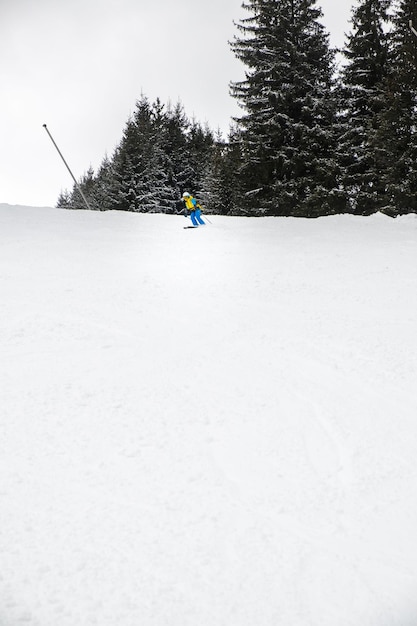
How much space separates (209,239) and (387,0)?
49.5ft

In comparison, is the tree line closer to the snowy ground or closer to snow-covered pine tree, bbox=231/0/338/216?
snow-covered pine tree, bbox=231/0/338/216

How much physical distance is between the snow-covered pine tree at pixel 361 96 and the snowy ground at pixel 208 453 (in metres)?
12.0

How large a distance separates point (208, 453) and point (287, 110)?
730 inches

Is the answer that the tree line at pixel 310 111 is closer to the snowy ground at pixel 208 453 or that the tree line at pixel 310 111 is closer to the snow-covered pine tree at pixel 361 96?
the snow-covered pine tree at pixel 361 96

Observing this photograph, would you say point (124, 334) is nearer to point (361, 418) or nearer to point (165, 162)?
point (361, 418)

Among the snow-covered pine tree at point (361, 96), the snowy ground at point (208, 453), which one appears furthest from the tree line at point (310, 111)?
the snowy ground at point (208, 453)

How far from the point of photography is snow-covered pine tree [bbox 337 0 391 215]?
17.8 m

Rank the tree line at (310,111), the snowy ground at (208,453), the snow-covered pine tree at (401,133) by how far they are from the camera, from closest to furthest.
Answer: the snowy ground at (208,453) < the snow-covered pine tree at (401,133) < the tree line at (310,111)

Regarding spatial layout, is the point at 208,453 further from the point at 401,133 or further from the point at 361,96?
the point at 361,96

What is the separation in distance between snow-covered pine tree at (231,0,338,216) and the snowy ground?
11960mm

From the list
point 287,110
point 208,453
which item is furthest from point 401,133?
point 208,453

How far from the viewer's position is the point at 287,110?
18.8m

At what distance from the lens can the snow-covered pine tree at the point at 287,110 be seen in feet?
A: 59.2

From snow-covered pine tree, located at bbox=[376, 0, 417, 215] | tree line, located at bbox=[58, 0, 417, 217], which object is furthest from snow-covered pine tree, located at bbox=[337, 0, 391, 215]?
snow-covered pine tree, located at bbox=[376, 0, 417, 215]
